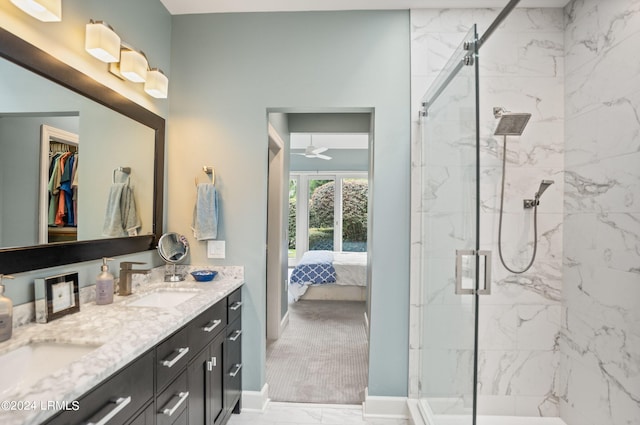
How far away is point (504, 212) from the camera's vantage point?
90.0 inches

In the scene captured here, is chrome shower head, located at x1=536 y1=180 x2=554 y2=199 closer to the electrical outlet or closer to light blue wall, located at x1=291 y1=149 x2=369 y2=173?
the electrical outlet

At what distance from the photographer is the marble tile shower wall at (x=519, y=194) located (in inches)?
88.7

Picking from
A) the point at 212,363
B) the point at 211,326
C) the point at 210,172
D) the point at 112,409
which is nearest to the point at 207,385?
the point at 212,363

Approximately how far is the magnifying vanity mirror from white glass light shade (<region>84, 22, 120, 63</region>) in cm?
111

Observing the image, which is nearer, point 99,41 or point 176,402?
point 176,402

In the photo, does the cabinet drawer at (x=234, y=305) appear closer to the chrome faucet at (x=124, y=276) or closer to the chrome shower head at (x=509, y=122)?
the chrome faucet at (x=124, y=276)

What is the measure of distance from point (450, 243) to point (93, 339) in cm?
157

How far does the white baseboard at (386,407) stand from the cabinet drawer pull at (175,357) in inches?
55.1

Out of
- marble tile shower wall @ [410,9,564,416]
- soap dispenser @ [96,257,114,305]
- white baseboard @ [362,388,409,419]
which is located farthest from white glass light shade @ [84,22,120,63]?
Result: white baseboard @ [362,388,409,419]

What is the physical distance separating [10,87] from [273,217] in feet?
8.59

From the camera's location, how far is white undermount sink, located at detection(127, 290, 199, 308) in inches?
75.4

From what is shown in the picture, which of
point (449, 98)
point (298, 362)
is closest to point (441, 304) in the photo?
point (449, 98)

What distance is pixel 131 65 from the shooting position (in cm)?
185

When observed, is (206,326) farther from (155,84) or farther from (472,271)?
(155,84)
